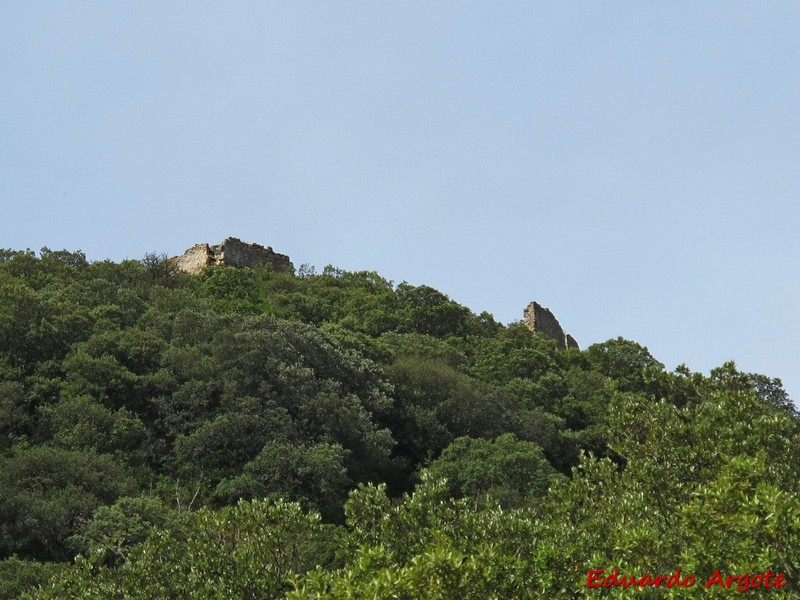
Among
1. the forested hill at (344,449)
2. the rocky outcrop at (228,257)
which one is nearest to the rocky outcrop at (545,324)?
the forested hill at (344,449)

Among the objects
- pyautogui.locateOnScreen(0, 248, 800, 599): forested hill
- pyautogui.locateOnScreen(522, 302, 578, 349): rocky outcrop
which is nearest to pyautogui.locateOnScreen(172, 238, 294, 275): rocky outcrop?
pyautogui.locateOnScreen(0, 248, 800, 599): forested hill

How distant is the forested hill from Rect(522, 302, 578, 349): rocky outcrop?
450 centimetres

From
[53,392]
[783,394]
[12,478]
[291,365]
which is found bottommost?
[12,478]

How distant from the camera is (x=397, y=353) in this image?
145ft

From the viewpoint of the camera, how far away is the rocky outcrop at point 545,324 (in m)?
61.0

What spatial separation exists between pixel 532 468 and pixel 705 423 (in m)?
13.4

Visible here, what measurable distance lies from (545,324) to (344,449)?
30.5 m

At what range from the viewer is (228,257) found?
58469 mm

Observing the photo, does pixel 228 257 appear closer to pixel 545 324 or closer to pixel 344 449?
pixel 545 324

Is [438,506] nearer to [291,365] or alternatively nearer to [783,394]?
[291,365]

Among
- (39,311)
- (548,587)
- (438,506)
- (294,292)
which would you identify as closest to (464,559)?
(548,587)

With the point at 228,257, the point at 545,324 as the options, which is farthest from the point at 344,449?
the point at 545,324

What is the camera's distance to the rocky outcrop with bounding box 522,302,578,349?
61031 mm

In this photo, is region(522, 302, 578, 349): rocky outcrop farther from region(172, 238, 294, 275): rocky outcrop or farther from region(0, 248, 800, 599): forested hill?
region(172, 238, 294, 275): rocky outcrop
